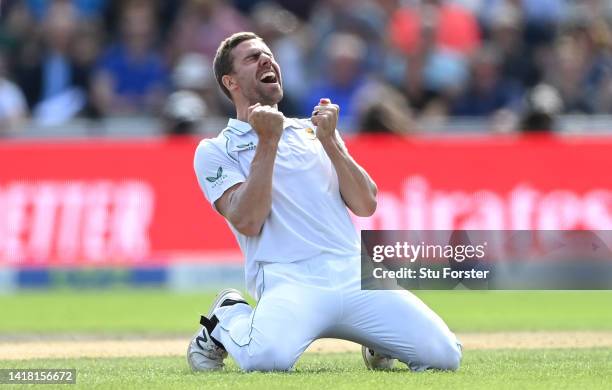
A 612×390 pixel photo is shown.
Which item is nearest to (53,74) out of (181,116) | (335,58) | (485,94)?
(181,116)

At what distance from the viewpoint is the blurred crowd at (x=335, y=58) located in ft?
53.3

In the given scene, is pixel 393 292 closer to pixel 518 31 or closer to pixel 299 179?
pixel 299 179

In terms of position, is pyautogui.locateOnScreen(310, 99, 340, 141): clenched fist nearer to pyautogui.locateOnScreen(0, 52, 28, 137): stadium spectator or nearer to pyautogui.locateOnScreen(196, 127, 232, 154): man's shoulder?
pyautogui.locateOnScreen(196, 127, 232, 154): man's shoulder

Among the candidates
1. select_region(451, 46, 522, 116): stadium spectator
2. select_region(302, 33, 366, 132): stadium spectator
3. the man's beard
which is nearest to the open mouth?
the man's beard

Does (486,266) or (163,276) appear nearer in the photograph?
(486,266)

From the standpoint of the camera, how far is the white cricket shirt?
7.75 metres

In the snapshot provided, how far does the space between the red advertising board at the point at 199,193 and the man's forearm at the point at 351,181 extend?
6.34 metres

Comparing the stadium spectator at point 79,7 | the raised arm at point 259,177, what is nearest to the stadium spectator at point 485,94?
the stadium spectator at point 79,7

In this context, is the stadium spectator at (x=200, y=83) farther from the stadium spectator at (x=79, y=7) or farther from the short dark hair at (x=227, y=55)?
the short dark hair at (x=227, y=55)

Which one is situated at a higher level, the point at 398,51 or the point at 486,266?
the point at 398,51

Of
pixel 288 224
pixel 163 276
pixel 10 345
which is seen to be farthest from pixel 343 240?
pixel 163 276

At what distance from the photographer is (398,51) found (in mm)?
16734

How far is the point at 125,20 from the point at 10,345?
8092 mm

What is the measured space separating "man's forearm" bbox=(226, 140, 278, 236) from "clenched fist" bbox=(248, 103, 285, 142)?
0.12 ft
